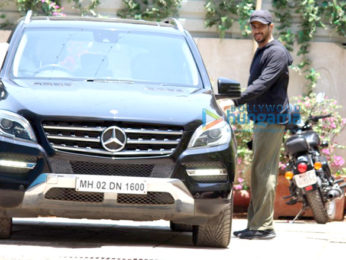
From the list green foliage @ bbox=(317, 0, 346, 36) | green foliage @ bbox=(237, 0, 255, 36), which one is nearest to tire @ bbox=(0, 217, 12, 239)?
green foliage @ bbox=(237, 0, 255, 36)

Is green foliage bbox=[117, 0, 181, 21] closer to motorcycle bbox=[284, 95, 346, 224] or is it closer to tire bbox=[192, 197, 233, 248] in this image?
motorcycle bbox=[284, 95, 346, 224]

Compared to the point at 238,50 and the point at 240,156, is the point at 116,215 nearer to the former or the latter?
the point at 240,156

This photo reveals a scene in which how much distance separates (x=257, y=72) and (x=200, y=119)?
1.73m

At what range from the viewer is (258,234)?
27.8 feet

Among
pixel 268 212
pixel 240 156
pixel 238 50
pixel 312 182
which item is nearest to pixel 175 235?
pixel 268 212

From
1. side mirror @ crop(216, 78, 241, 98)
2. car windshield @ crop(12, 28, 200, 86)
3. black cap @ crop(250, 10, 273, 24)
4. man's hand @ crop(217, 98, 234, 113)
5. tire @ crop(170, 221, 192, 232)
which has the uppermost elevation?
black cap @ crop(250, 10, 273, 24)

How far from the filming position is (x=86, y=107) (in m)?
6.97

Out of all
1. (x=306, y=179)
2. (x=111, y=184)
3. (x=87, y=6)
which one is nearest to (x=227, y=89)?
(x=111, y=184)

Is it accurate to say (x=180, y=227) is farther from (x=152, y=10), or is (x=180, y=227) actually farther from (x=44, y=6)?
(x=44, y=6)

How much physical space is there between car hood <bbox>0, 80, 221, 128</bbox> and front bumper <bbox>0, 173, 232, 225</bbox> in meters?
0.47

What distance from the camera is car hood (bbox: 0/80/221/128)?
6.92 meters

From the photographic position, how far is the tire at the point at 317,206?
1138cm

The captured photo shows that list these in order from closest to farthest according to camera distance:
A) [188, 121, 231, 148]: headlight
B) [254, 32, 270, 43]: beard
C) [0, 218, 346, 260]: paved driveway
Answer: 1. [0, 218, 346, 260]: paved driveway
2. [188, 121, 231, 148]: headlight
3. [254, 32, 270, 43]: beard

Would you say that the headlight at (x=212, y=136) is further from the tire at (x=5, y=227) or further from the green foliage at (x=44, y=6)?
the green foliage at (x=44, y=6)
